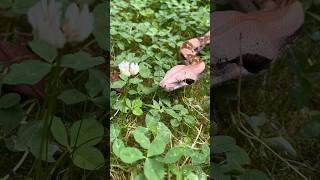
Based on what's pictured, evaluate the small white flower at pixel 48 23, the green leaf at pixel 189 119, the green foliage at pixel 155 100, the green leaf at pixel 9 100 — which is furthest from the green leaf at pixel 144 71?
the small white flower at pixel 48 23

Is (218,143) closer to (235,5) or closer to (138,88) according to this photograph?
(138,88)

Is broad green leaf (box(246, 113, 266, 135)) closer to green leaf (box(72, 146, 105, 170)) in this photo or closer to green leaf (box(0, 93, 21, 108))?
green leaf (box(72, 146, 105, 170))

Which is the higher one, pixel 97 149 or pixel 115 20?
pixel 115 20

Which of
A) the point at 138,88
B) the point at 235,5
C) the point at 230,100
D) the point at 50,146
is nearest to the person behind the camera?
the point at 50,146

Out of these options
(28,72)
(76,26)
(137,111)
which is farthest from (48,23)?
(137,111)

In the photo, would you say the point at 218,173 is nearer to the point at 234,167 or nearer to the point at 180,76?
the point at 234,167

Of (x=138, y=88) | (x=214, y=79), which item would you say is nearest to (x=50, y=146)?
(x=138, y=88)
